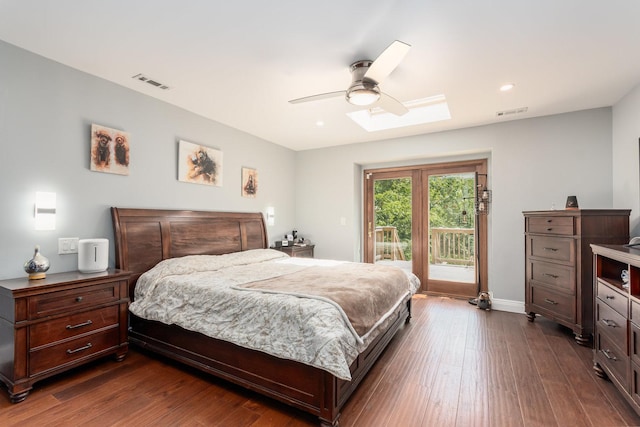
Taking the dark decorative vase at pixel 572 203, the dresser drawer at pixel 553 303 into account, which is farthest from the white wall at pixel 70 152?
the dark decorative vase at pixel 572 203

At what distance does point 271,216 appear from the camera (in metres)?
5.10

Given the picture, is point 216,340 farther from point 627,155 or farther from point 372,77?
point 627,155

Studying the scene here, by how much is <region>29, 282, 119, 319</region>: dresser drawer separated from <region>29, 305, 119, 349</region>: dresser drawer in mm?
67

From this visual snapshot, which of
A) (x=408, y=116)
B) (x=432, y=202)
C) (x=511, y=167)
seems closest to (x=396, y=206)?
(x=432, y=202)

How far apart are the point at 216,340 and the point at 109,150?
216cm

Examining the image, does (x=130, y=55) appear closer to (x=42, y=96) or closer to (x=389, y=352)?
(x=42, y=96)

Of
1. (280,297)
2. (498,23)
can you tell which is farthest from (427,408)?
(498,23)

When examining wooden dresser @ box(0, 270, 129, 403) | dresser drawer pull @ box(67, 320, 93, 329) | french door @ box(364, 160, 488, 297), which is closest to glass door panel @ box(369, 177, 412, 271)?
french door @ box(364, 160, 488, 297)

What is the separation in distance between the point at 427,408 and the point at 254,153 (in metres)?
4.01

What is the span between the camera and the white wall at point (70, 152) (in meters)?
2.35

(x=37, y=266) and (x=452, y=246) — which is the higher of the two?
(x=37, y=266)

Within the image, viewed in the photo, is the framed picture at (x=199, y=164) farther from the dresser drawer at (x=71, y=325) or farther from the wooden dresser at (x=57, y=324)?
the dresser drawer at (x=71, y=325)

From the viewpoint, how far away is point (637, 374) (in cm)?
179

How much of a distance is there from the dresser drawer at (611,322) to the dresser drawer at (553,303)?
0.75m
